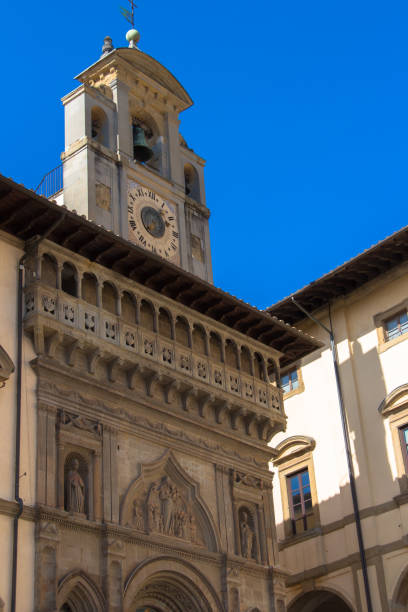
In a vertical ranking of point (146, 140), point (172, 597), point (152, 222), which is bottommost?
point (172, 597)

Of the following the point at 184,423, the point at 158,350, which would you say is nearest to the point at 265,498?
the point at 184,423

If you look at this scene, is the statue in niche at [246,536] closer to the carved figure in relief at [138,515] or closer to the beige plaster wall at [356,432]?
the carved figure in relief at [138,515]

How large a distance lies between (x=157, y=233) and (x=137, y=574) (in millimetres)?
10203

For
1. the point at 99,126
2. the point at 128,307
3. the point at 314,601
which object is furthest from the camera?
the point at 314,601

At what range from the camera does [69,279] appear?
2428 centimetres

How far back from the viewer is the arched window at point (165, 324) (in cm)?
2586

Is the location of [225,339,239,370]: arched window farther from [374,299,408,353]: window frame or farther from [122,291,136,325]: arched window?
[374,299,408,353]: window frame

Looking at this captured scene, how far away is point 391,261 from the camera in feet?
101

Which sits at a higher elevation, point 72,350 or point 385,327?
point 385,327

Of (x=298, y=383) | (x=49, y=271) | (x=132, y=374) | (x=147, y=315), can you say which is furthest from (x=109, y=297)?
(x=298, y=383)

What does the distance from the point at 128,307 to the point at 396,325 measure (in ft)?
29.5

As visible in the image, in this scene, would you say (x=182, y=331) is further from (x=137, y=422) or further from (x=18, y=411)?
(x=18, y=411)

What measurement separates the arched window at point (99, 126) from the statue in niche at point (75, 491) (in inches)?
420

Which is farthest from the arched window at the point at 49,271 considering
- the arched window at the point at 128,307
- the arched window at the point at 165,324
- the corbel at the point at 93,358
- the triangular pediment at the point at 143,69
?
the triangular pediment at the point at 143,69
